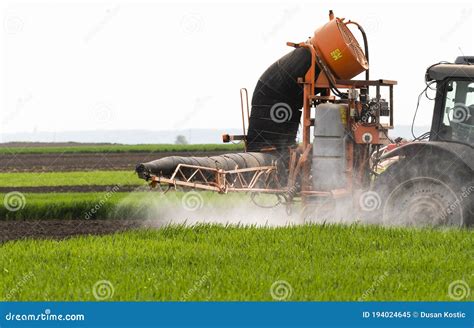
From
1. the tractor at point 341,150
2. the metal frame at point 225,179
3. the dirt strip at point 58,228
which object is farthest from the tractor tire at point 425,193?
the dirt strip at point 58,228

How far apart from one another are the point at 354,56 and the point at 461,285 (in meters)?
6.38

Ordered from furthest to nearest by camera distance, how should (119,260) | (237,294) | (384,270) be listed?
(119,260) < (384,270) < (237,294)

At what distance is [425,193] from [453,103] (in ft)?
4.37

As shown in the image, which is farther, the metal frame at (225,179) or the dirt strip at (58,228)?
the dirt strip at (58,228)

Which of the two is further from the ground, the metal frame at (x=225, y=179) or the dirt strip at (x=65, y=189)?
the metal frame at (x=225, y=179)

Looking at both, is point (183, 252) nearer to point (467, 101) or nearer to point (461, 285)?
point (461, 285)

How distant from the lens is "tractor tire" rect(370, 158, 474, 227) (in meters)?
12.1

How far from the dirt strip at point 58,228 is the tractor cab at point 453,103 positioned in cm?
619

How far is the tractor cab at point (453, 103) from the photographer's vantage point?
39.9ft

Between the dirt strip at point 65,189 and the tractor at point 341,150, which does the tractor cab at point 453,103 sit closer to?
the tractor at point 341,150

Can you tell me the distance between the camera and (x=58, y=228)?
54.1 feet

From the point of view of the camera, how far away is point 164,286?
8.87m
